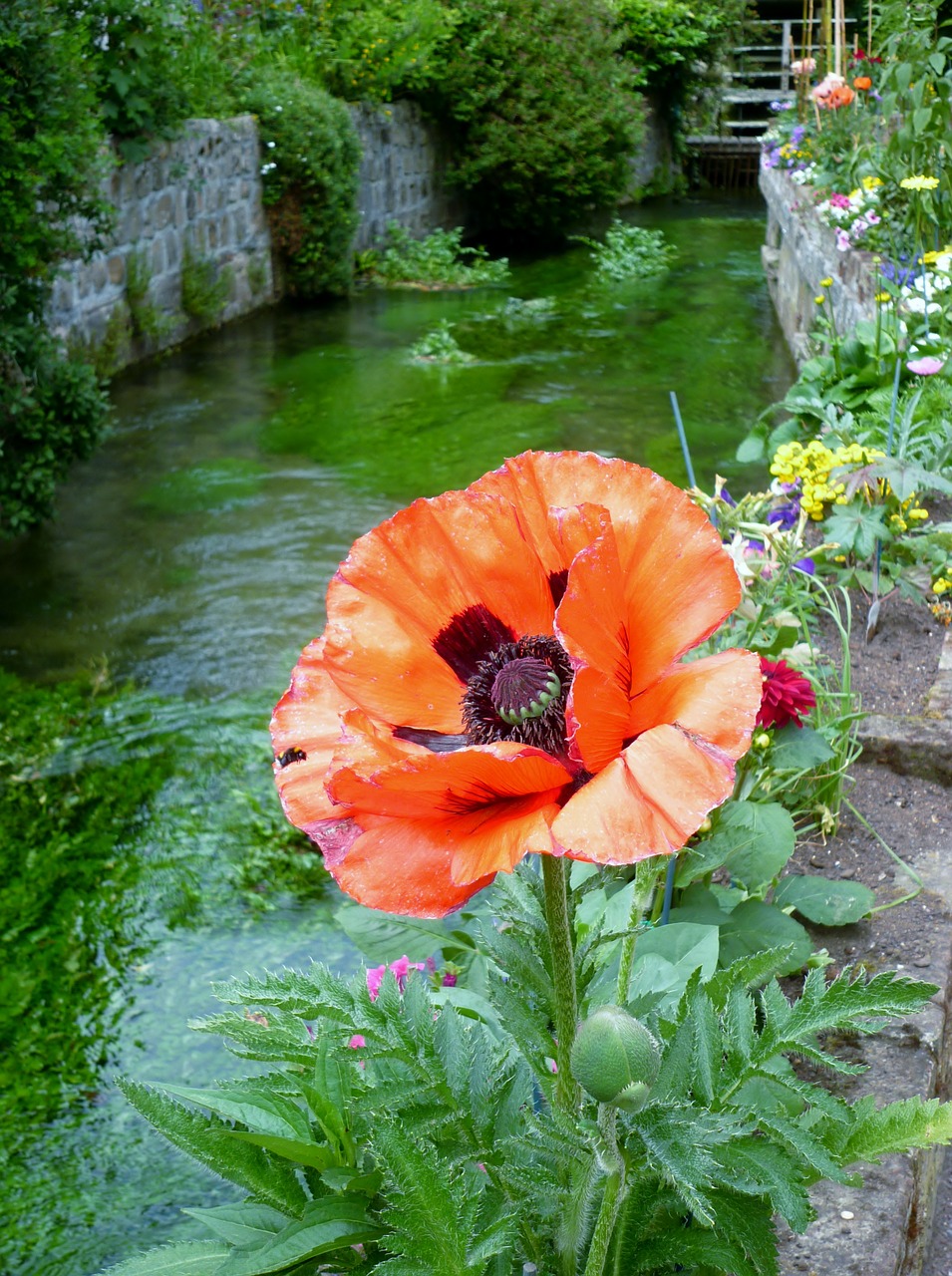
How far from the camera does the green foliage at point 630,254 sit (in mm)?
11945

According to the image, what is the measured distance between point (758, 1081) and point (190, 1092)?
20.5 inches

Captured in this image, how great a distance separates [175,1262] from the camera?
1.05 meters

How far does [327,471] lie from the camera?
21.5 feet

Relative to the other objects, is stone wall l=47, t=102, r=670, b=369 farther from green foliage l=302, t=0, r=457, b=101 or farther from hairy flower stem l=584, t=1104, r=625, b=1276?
hairy flower stem l=584, t=1104, r=625, b=1276

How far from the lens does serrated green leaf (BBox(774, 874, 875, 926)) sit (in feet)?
5.94

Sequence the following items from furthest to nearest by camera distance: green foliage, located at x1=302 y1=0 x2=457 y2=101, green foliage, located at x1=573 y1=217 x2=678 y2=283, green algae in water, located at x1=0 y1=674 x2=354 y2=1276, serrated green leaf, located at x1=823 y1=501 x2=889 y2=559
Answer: green foliage, located at x1=573 y1=217 x2=678 y2=283, green foliage, located at x1=302 y1=0 x2=457 y2=101, serrated green leaf, located at x1=823 y1=501 x2=889 y2=559, green algae in water, located at x1=0 y1=674 x2=354 y2=1276

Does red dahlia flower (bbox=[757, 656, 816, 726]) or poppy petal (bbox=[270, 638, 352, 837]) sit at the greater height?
poppy petal (bbox=[270, 638, 352, 837])

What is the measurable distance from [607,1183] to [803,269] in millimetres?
8118

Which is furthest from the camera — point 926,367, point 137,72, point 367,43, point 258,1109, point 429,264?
point 429,264

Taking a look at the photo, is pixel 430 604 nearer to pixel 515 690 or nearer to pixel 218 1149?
pixel 515 690

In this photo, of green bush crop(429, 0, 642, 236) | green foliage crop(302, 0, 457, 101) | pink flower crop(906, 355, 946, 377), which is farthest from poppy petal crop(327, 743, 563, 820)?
green bush crop(429, 0, 642, 236)

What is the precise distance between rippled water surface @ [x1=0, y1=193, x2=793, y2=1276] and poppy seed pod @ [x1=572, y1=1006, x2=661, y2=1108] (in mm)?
1904

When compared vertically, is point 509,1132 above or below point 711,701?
below

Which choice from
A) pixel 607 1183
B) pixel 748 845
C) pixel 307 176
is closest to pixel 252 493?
pixel 307 176
